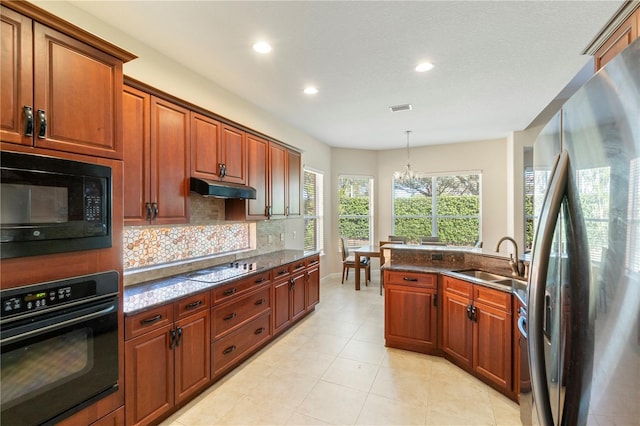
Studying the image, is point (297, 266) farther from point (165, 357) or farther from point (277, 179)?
point (165, 357)

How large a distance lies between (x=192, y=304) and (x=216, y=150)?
1.52 m

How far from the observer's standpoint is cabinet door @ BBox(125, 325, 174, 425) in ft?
5.99

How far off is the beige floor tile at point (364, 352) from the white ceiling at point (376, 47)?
116 inches

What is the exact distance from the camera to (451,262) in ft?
10.7

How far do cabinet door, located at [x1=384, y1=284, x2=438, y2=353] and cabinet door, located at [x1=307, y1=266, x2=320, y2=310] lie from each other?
50.5 inches

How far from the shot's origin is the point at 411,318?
3.12 metres

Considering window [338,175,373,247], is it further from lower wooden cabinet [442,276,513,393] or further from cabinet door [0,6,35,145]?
cabinet door [0,6,35,145]

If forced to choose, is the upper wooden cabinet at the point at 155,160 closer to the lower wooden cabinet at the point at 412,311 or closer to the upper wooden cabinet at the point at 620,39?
the lower wooden cabinet at the point at 412,311

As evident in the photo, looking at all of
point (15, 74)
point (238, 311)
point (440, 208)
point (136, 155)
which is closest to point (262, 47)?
point (136, 155)

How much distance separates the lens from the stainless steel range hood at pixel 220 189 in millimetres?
2621

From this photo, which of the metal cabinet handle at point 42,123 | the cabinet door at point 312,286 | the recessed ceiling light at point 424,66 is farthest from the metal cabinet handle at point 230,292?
the recessed ceiling light at point 424,66

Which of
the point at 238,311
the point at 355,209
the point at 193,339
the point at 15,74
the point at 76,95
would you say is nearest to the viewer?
the point at 15,74

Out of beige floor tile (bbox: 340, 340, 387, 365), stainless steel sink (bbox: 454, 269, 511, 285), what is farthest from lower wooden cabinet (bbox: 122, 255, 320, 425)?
stainless steel sink (bbox: 454, 269, 511, 285)

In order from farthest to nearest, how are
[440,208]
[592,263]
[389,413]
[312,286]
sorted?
[440,208] < [312,286] < [389,413] < [592,263]
